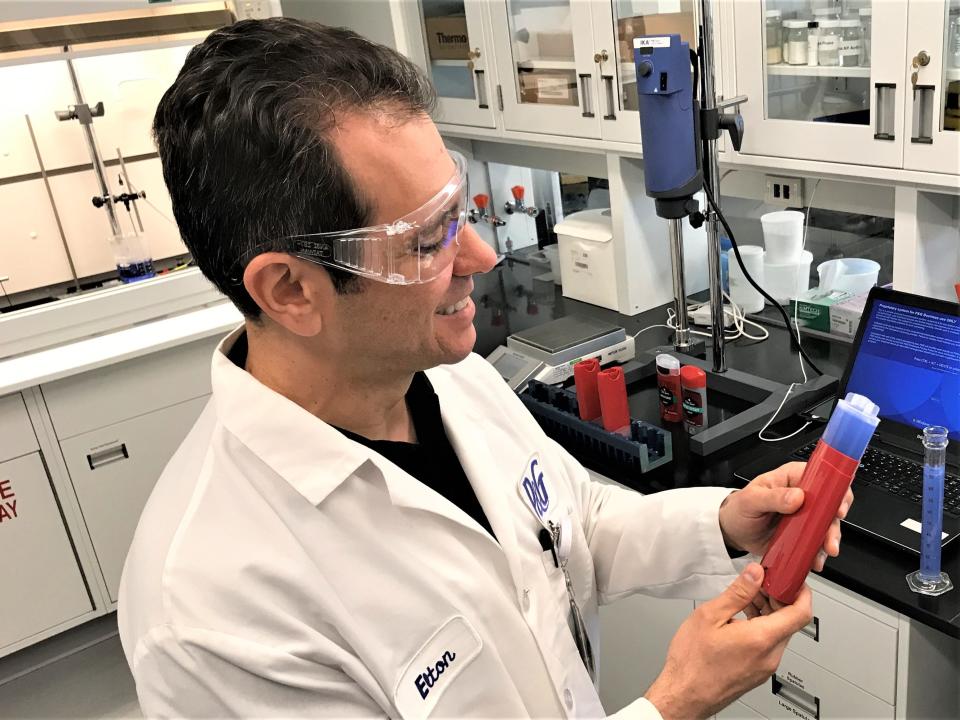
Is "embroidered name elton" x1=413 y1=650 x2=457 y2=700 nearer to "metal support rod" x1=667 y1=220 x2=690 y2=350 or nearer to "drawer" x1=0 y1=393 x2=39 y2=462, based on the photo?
"metal support rod" x1=667 y1=220 x2=690 y2=350

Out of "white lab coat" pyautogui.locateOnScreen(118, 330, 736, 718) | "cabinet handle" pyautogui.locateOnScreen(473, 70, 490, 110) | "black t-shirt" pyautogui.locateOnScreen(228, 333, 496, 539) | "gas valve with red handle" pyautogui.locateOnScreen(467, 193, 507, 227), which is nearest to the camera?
"white lab coat" pyautogui.locateOnScreen(118, 330, 736, 718)

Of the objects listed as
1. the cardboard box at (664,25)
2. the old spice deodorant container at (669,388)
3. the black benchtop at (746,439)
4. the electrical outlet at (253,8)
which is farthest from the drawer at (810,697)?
the electrical outlet at (253,8)

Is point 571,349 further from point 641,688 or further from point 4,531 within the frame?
point 4,531

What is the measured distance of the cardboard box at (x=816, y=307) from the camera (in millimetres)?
2141

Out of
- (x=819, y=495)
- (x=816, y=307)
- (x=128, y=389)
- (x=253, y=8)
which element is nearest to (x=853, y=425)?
(x=819, y=495)

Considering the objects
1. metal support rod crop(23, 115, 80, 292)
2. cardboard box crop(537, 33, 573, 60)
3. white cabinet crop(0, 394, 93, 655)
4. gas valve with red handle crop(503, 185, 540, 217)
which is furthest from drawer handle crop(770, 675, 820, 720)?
metal support rod crop(23, 115, 80, 292)

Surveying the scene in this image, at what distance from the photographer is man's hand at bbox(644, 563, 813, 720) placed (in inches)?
37.0

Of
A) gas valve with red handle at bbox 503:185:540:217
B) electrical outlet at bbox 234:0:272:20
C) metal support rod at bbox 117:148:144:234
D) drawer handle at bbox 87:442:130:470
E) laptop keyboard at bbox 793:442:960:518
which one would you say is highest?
electrical outlet at bbox 234:0:272:20

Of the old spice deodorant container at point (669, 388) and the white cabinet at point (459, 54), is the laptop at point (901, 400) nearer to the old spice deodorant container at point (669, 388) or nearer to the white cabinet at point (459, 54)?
the old spice deodorant container at point (669, 388)

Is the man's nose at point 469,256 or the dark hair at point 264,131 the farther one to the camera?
the man's nose at point 469,256

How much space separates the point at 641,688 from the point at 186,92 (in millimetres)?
1654

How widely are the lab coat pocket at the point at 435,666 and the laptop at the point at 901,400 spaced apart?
2.53 feet

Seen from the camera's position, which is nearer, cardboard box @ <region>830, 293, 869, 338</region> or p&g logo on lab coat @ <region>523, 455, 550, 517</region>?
p&g logo on lab coat @ <region>523, 455, 550, 517</region>

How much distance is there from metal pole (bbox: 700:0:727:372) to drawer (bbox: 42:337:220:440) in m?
Answer: 1.68
